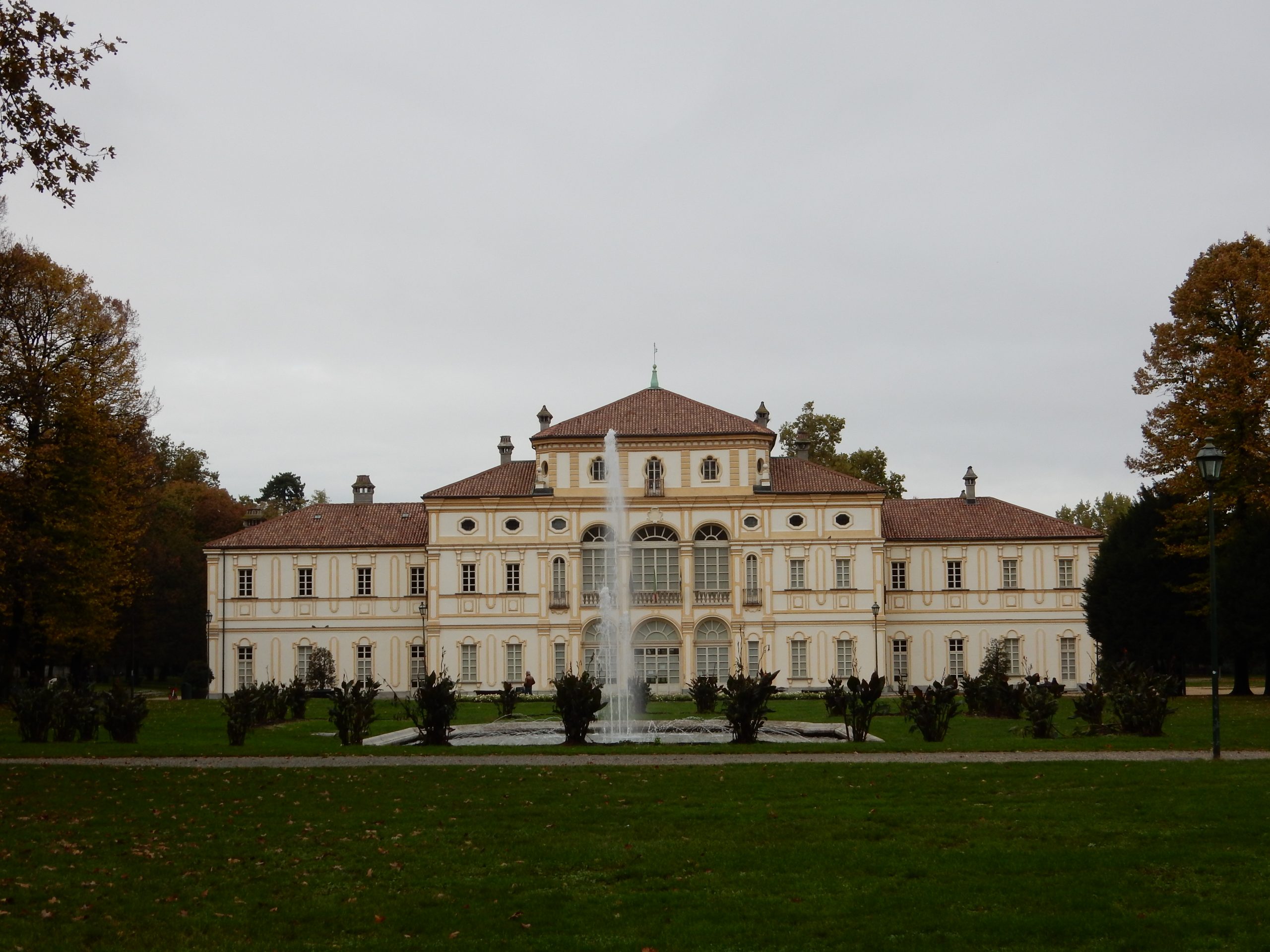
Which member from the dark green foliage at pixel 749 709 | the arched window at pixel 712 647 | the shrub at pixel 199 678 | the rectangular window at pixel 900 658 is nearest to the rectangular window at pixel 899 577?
the rectangular window at pixel 900 658

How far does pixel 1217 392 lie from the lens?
3581 centimetres

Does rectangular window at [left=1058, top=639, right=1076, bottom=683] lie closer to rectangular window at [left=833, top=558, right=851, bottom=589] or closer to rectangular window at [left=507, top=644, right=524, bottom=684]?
rectangular window at [left=833, top=558, right=851, bottom=589]

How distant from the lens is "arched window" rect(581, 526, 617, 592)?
50688mm

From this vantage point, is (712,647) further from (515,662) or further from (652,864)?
(652,864)

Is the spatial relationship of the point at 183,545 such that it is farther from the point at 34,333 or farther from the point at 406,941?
the point at 406,941

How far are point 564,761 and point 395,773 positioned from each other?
2.87 metres

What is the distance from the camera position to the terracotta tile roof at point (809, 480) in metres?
50.5

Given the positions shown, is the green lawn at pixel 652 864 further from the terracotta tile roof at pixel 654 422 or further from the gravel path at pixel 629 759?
the terracotta tile roof at pixel 654 422

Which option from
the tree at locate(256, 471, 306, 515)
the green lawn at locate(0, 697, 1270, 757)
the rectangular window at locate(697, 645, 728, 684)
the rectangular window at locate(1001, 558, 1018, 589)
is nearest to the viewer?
the green lawn at locate(0, 697, 1270, 757)

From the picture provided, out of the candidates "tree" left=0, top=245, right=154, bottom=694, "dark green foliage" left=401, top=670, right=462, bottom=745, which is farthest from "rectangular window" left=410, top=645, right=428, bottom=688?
"dark green foliage" left=401, top=670, right=462, bottom=745

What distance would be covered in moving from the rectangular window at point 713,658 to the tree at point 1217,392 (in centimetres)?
1668

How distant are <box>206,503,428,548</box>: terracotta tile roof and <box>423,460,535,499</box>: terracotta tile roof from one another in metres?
1.58

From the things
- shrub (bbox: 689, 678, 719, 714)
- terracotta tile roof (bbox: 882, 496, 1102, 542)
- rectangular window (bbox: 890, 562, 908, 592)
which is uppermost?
terracotta tile roof (bbox: 882, 496, 1102, 542)

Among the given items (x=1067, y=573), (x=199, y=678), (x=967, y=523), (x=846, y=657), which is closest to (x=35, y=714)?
(x=199, y=678)
